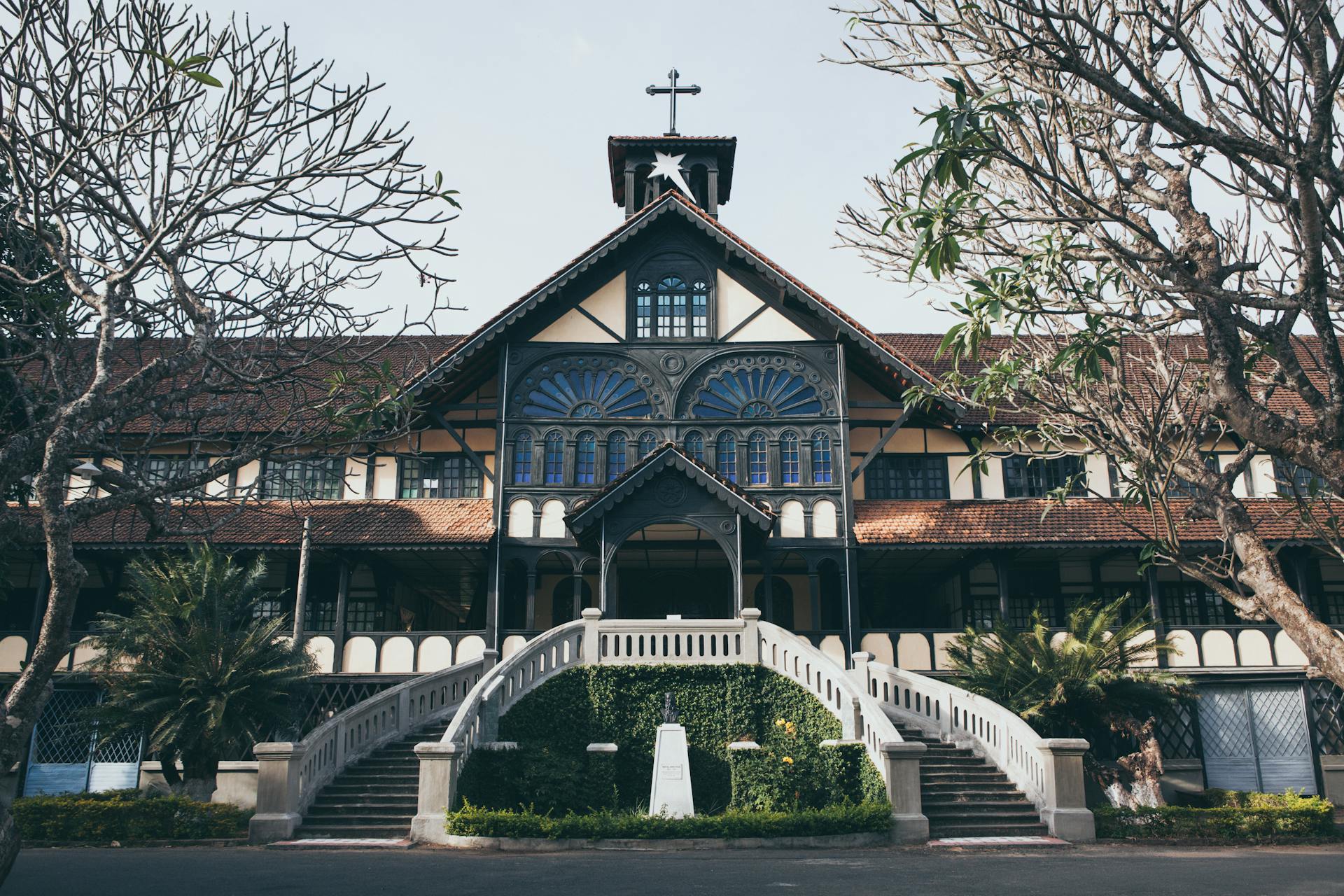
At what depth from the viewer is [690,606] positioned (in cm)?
2695

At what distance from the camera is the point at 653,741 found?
19.0 metres

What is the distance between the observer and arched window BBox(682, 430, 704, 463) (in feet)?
80.7

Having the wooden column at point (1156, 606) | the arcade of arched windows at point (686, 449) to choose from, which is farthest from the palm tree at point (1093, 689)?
the arcade of arched windows at point (686, 449)

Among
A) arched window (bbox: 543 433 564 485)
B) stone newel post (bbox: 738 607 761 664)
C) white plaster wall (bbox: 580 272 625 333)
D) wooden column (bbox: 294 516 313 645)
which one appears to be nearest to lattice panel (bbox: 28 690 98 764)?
wooden column (bbox: 294 516 313 645)

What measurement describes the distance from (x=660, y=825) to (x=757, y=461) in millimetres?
11341

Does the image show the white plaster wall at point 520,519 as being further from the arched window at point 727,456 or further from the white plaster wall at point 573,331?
the arched window at point 727,456

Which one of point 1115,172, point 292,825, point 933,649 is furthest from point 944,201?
point 933,649

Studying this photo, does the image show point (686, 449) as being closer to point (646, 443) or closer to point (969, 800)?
point (646, 443)

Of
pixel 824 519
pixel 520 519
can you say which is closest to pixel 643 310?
pixel 520 519

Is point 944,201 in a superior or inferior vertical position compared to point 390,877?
superior

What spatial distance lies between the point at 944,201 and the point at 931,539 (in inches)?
675

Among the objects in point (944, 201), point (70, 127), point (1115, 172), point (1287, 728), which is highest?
point (70, 127)

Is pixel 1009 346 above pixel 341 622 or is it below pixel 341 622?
above

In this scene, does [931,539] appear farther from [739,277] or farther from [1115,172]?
[1115,172]
